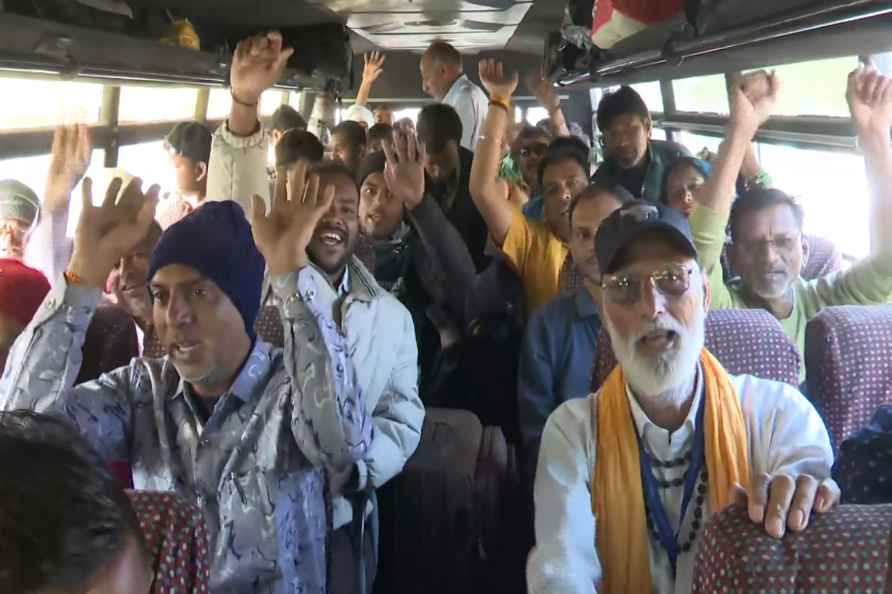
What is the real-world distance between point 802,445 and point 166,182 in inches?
148

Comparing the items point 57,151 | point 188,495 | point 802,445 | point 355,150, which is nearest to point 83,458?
point 188,495

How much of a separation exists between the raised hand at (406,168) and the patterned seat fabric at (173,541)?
2.05 meters

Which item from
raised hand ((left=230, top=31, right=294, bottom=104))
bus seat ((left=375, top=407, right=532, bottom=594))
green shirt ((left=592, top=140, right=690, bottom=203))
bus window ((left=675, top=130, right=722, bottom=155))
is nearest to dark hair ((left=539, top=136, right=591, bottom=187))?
green shirt ((left=592, top=140, right=690, bottom=203))

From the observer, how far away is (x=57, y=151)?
254cm

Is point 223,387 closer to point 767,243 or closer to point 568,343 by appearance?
point 568,343

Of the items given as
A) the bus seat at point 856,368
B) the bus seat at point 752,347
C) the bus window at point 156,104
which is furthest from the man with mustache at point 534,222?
the bus window at point 156,104

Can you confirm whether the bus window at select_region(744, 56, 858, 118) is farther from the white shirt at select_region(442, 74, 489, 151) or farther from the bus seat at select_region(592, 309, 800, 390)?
the white shirt at select_region(442, 74, 489, 151)

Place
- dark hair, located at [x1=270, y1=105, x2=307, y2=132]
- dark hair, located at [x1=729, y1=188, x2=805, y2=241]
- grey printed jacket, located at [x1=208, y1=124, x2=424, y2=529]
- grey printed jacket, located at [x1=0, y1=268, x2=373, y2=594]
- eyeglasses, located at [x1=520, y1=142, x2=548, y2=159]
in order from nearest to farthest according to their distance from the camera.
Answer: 1. grey printed jacket, located at [x1=0, y1=268, x2=373, y2=594]
2. grey printed jacket, located at [x1=208, y1=124, x2=424, y2=529]
3. dark hair, located at [x1=729, y1=188, x2=805, y2=241]
4. eyeglasses, located at [x1=520, y1=142, x2=548, y2=159]
5. dark hair, located at [x1=270, y1=105, x2=307, y2=132]

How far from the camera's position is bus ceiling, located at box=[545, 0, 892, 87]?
229cm

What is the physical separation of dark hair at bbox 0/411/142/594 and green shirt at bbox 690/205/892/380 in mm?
2154

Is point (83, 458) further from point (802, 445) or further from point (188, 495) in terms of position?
point (802, 445)

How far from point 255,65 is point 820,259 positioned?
99.7 inches

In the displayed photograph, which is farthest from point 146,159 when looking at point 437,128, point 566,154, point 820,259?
point 820,259

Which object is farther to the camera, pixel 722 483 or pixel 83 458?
pixel 722 483
